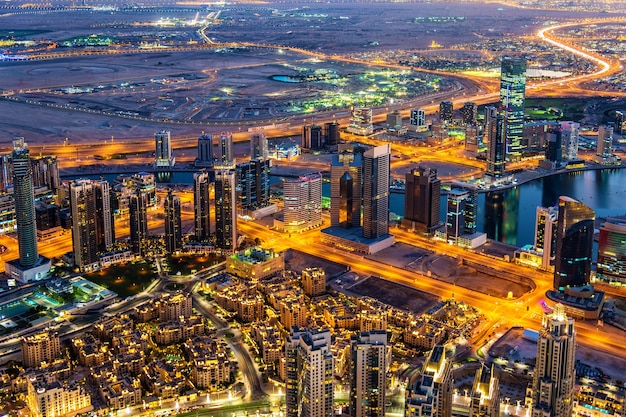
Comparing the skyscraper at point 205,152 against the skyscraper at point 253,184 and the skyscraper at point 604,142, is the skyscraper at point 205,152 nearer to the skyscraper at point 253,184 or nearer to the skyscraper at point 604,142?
the skyscraper at point 253,184

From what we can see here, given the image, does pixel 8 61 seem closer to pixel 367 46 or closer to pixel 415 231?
pixel 367 46

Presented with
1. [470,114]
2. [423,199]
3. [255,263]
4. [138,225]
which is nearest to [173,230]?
[138,225]

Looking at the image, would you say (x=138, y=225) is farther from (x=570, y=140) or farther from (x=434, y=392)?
(x=570, y=140)

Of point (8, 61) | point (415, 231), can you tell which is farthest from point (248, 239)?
point (8, 61)

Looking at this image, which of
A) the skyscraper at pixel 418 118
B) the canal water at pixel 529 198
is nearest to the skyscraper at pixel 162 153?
the canal water at pixel 529 198

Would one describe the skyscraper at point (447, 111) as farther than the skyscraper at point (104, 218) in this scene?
Yes

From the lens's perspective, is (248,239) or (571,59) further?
(571,59)

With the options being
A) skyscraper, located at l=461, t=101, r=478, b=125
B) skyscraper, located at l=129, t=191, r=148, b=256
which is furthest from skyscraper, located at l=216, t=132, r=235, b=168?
skyscraper, located at l=461, t=101, r=478, b=125
